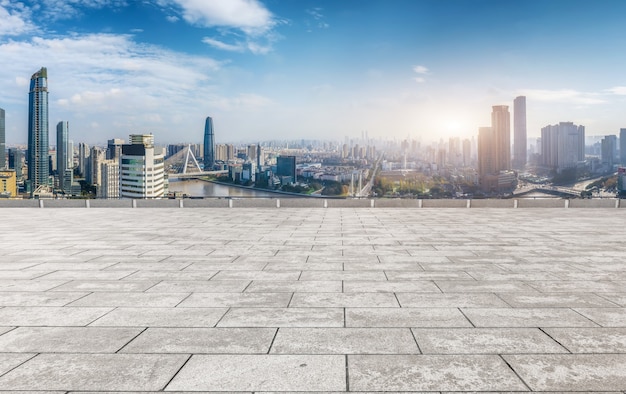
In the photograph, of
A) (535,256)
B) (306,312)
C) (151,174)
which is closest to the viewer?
(306,312)

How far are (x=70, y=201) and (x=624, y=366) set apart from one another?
122ft

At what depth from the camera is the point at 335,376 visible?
5.47 metres

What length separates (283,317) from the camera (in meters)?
7.84

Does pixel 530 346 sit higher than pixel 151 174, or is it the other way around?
pixel 151 174

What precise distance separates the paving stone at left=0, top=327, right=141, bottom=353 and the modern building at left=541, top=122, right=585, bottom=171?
5523 inches

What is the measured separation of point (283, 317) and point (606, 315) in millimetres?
6010

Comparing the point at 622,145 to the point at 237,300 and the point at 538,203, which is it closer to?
the point at 538,203

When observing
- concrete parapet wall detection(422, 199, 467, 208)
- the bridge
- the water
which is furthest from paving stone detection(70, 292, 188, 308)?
the bridge

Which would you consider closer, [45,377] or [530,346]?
→ [45,377]

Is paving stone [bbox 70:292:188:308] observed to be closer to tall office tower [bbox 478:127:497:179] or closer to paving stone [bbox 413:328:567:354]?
paving stone [bbox 413:328:567:354]

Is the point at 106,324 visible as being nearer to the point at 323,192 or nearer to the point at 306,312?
the point at 306,312

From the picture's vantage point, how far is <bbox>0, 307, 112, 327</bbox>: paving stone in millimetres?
7582

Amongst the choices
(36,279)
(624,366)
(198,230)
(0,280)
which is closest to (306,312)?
Result: (624,366)

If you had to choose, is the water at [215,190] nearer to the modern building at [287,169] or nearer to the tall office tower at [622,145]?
the modern building at [287,169]
